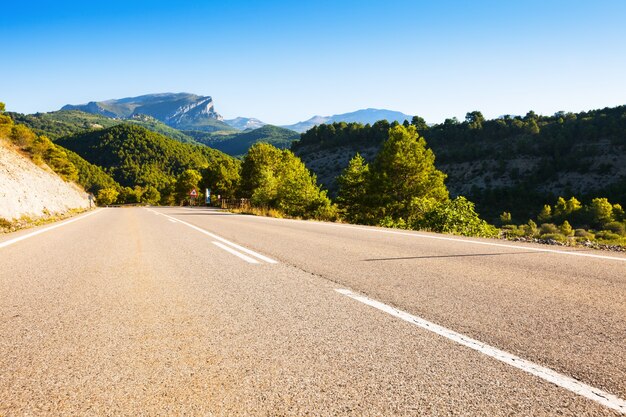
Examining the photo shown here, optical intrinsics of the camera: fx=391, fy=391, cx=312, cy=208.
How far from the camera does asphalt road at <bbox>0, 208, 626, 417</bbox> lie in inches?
74.6

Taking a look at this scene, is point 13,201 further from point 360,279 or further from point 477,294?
point 477,294

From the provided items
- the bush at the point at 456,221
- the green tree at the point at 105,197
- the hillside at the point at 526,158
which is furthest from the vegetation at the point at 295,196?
the green tree at the point at 105,197

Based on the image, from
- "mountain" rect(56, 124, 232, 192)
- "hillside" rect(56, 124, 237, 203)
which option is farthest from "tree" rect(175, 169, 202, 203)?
"mountain" rect(56, 124, 232, 192)

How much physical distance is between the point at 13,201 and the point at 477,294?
22732mm

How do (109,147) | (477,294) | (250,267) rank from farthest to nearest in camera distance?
(109,147)
(250,267)
(477,294)

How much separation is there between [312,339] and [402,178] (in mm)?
30262

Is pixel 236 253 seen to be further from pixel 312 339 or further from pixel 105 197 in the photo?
pixel 105 197

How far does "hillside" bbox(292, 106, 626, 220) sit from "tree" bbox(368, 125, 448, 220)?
148ft

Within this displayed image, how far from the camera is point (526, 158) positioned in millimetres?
89125

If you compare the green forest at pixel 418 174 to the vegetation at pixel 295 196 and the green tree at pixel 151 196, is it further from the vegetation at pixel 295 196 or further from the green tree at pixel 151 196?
the green tree at pixel 151 196

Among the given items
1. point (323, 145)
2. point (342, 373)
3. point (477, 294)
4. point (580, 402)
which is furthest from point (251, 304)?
point (323, 145)

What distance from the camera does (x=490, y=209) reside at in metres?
74.6

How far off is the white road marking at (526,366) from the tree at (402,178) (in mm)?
28558

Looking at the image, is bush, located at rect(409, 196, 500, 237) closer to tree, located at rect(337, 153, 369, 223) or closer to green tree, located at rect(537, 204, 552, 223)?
tree, located at rect(337, 153, 369, 223)
